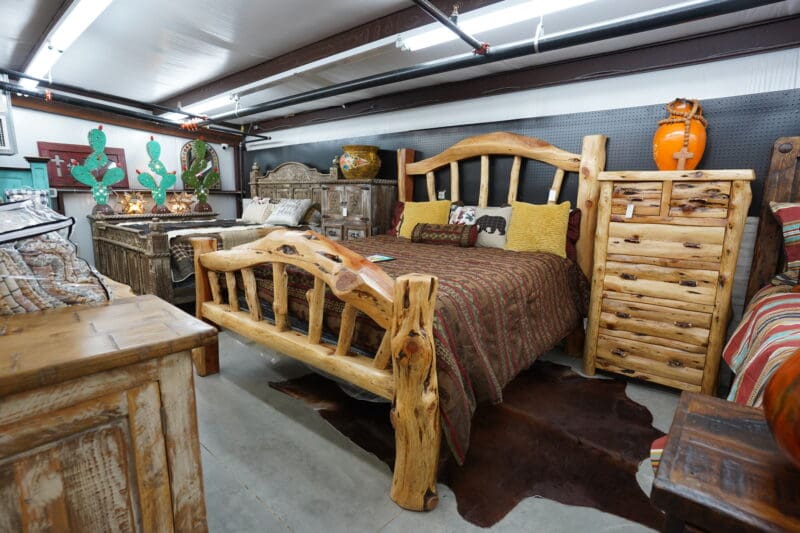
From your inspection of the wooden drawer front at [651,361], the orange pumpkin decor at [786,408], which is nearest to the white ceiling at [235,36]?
the wooden drawer front at [651,361]

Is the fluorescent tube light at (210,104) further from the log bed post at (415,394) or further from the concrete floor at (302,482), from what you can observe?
the log bed post at (415,394)

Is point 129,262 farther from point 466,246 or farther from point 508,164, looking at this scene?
point 508,164

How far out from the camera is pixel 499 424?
1.94m

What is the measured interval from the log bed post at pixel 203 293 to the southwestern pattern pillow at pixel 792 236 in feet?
Result: 9.97

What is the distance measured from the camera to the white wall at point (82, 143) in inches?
168

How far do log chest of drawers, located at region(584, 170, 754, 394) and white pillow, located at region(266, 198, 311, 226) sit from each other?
320cm

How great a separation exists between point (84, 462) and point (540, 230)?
267cm

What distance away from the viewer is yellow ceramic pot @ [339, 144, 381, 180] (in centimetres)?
404

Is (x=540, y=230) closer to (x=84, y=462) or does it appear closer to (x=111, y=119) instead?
(x=84, y=462)

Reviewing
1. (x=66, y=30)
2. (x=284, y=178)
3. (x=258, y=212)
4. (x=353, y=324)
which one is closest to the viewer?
(x=353, y=324)

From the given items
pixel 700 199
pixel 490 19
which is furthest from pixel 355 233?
pixel 700 199

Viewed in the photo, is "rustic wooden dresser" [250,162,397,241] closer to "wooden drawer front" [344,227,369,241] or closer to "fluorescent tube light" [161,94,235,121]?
"wooden drawer front" [344,227,369,241]

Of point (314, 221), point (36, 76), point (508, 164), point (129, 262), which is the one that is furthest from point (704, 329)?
point (36, 76)

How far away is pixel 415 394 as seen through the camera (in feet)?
4.34
